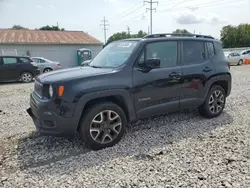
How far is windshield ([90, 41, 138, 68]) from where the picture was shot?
3820 millimetres

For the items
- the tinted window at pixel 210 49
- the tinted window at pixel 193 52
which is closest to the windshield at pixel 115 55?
the tinted window at pixel 193 52

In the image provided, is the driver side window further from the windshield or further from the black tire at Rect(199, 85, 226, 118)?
the black tire at Rect(199, 85, 226, 118)

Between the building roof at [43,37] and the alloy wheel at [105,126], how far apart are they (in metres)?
20.1

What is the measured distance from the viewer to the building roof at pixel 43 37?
2073cm

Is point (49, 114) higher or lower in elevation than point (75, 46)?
lower

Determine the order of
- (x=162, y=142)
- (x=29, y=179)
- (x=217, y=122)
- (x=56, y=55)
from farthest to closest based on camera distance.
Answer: (x=56, y=55) → (x=217, y=122) → (x=162, y=142) → (x=29, y=179)

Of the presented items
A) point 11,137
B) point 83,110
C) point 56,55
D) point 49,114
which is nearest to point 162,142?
point 83,110

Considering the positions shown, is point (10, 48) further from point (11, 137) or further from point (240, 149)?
point (240, 149)

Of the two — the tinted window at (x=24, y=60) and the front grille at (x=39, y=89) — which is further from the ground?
the tinted window at (x=24, y=60)

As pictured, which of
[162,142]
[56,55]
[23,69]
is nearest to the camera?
[162,142]

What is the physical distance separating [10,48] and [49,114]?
20151mm

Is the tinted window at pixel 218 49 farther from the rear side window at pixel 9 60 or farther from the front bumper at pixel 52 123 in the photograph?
the rear side window at pixel 9 60

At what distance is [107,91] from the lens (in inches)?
132

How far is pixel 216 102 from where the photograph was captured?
4.88 meters
